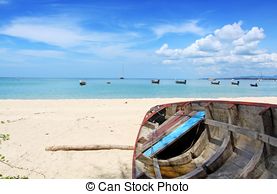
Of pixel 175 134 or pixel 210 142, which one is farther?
pixel 175 134

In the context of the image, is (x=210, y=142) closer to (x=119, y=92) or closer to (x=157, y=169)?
(x=157, y=169)

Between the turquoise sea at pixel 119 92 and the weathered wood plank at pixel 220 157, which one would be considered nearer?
Result: the weathered wood plank at pixel 220 157

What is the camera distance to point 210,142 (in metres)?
6.02

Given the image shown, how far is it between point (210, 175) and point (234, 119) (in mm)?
1119

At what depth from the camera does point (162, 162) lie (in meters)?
5.60

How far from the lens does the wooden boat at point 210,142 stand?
416 cm

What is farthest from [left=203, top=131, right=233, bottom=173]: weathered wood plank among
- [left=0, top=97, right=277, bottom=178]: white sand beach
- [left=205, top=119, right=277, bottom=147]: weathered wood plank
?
[left=0, top=97, right=277, bottom=178]: white sand beach

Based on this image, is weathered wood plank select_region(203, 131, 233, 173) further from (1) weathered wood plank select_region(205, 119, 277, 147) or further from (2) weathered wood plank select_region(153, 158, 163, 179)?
(2) weathered wood plank select_region(153, 158, 163, 179)

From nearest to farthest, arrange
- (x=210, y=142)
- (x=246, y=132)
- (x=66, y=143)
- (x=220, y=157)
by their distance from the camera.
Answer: (x=246, y=132) → (x=220, y=157) → (x=210, y=142) → (x=66, y=143)

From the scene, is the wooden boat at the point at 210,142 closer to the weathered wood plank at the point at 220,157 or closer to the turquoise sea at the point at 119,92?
the weathered wood plank at the point at 220,157

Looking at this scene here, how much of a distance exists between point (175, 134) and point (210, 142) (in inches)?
30.7

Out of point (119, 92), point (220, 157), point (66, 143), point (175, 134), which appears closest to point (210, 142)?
point (175, 134)

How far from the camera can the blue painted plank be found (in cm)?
604

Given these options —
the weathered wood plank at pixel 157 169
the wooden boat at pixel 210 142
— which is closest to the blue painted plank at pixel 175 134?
the wooden boat at pixel 210 142
